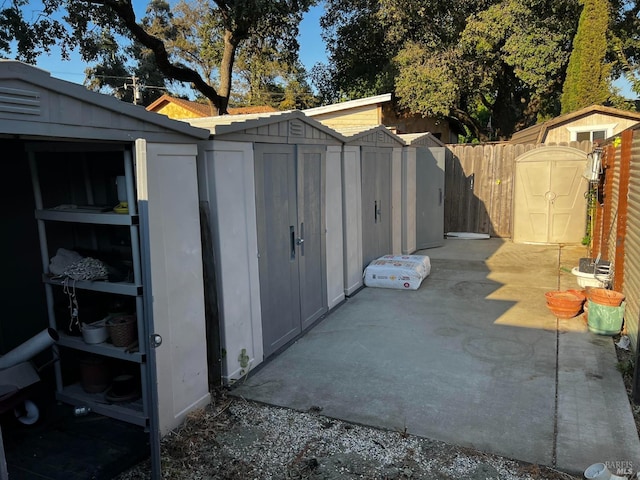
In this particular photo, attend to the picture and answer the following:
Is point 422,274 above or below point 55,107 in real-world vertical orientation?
below

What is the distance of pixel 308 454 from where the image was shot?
9.72 ft

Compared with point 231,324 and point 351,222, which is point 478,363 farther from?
point 351,222

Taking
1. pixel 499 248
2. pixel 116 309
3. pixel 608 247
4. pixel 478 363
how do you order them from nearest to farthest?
pixel 116 309, pixel 478 363, pixel 608 247, pixel 499 248

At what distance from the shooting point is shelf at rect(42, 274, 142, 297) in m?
2.99

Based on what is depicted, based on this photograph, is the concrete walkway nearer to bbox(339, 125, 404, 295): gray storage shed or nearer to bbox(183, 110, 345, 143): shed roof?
bbox(339, 125, 404, 295): gray storage shed

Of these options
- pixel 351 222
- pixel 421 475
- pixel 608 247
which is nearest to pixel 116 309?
pixel 421 475

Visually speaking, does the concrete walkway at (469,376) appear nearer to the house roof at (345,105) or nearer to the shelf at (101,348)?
the shelf at (101,348)

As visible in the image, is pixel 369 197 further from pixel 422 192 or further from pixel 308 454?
pixel 308 454

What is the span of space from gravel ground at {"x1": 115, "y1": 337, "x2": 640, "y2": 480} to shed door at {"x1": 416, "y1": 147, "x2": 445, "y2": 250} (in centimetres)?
629

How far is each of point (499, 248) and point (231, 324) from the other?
285 inches

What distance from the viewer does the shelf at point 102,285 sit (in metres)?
2.99

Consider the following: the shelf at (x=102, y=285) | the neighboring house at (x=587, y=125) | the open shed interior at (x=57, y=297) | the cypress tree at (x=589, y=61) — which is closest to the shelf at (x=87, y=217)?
the open shed interior at (x=57, y=297)

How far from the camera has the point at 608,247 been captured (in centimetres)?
619

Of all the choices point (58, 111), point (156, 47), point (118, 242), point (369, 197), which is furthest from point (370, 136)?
point (156, 47)
